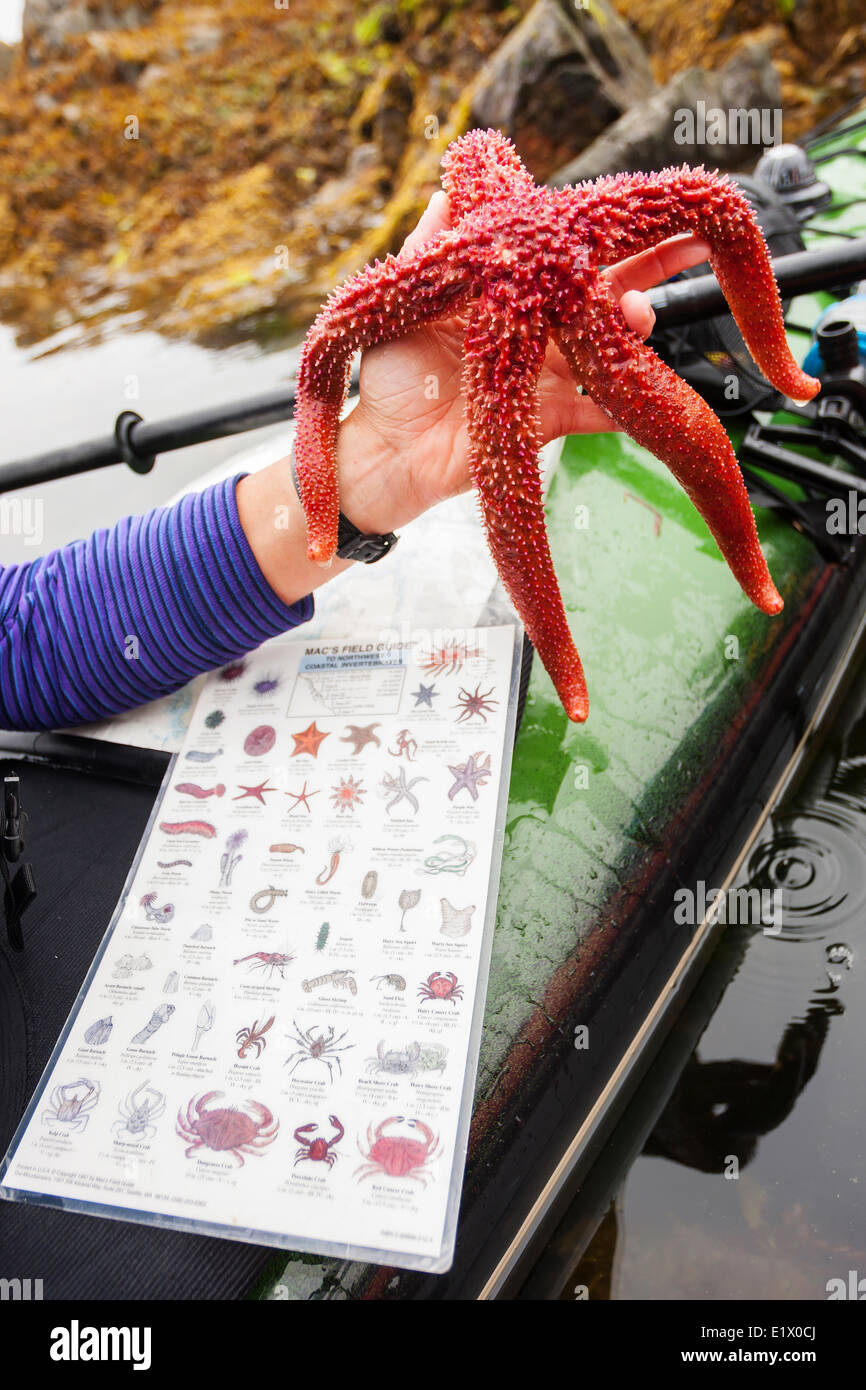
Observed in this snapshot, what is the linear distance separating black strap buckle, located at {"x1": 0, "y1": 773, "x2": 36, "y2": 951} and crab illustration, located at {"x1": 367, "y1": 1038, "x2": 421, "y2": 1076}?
595mm

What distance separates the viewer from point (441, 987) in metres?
1.16

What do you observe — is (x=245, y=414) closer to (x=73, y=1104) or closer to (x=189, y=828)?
(x=189, y=828)

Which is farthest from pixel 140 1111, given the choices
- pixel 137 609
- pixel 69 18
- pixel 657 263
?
pixel 69 18

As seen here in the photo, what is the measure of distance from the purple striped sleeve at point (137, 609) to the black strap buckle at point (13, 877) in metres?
0.26

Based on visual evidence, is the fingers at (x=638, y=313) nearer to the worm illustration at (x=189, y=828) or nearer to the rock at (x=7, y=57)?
the worm illustration at (x=189, y=828)

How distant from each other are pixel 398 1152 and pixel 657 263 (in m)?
1.26

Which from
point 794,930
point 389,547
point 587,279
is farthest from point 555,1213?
point 587,279

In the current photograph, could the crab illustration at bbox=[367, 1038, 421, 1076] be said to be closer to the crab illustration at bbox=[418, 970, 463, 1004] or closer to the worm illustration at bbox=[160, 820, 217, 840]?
the crab illustration at bbox=[418, 970, 463, 1004]

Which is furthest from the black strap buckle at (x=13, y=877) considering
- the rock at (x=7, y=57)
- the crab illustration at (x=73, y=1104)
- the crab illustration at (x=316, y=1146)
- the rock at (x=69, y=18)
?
the rock at (x=7, y=57)

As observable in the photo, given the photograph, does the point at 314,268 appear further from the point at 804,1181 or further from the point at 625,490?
the point at 804,1181

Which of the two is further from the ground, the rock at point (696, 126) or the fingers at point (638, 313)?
the rock at point (696, 126)

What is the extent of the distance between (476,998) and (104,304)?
936 cm

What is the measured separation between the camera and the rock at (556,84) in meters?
6.04
